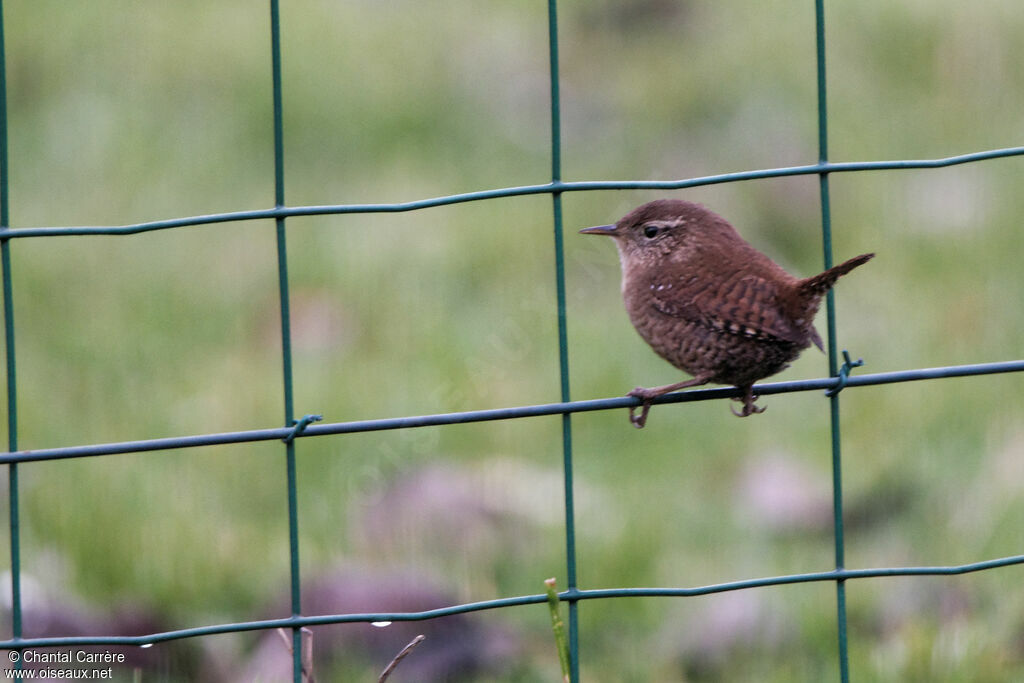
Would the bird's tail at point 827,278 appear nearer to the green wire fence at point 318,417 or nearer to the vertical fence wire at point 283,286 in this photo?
the green wire fence at point 318,417

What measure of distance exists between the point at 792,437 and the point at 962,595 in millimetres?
1036

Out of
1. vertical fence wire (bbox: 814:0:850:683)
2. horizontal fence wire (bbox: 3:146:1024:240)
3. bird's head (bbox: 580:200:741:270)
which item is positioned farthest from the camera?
bird's head (bbox: 580:200:741:270)

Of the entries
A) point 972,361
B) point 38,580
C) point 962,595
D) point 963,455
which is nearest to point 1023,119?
point 972,361

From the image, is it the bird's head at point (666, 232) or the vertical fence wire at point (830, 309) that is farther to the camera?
the bird's head at point (666, 232)

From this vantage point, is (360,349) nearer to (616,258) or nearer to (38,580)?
(616,258)

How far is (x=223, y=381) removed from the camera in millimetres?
5105

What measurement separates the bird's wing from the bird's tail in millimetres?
87

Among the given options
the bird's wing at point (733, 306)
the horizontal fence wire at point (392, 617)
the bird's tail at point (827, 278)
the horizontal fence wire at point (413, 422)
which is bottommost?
the horizontal fence wire at point (392, 617)

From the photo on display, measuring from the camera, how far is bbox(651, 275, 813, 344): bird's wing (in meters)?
3.11

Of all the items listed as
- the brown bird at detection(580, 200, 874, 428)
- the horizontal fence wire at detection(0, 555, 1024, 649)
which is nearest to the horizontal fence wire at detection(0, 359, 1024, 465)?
the brown bird at detection(580, 200, 874, 428)

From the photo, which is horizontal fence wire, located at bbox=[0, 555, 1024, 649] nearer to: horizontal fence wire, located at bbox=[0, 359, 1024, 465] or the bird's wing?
horizontal fence wire, located at bbox=[0, 359, 1024, 465]

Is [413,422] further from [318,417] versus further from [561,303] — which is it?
[561,303]

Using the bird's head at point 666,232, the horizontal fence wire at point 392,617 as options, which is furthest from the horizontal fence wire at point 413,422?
the bird's head at point 666,232

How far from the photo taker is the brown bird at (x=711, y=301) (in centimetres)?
312
